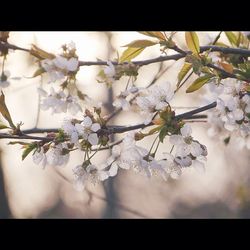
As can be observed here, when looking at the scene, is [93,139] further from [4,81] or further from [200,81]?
[4,81]

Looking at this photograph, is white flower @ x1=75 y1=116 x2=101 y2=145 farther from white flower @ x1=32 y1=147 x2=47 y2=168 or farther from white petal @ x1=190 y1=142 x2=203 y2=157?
white petal @ x1=190 y1=142 x2=203 y2=157

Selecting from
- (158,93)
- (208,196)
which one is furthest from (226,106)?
(208,196)

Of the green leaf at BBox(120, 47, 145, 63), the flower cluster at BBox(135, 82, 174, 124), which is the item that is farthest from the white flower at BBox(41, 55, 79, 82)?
the flower cluster at BBox(135, 82, 174, 124)

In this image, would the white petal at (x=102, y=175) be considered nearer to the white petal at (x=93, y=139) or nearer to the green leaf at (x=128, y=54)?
the white petal at (x=93, y=139)

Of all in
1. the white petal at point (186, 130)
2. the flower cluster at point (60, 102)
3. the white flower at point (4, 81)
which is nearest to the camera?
the white petal at point (186, 130)

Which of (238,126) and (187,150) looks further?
(238,126)

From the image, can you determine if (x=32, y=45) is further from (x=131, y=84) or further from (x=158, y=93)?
(x=158, y=93)

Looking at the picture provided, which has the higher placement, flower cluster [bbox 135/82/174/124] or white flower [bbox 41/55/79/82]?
white flower [bbox 41/55/79/82]

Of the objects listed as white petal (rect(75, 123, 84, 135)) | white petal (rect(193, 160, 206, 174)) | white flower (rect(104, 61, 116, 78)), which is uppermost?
white flower (rect(104, 61, 116, 78))

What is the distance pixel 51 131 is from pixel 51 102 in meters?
0.30

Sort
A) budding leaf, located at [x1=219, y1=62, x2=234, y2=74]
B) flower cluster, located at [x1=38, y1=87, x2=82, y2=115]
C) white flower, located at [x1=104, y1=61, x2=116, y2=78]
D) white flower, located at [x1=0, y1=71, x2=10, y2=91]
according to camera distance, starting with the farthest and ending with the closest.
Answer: white flower, located at [x1=0, y1=71, x2=10, y2=91]
flower cluster, located at [x1=38, y1=87, x2=82, y2=115]
white flower, located at [x1=104, y1=61, x2=116, y2=78]
budding leaf, located at [x1=219, y1=62, x2=234, y2=74]

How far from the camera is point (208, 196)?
12.0 metres

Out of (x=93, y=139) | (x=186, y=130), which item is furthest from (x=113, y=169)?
(x=186, y=130)

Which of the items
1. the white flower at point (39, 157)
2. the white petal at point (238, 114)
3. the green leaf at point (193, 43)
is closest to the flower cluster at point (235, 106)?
the white petal at point (238, 114)
